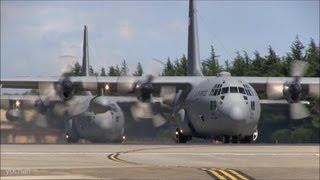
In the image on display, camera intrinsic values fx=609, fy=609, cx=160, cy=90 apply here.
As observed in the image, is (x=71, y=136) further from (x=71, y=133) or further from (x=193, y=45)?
(x=193, y=45)

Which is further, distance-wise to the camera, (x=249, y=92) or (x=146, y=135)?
(x=146, y=135)

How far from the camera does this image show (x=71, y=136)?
5619cm

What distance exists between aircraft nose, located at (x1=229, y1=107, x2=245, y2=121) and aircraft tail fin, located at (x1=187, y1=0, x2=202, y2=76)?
11.3m

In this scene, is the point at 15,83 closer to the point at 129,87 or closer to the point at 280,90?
the point at 129,87

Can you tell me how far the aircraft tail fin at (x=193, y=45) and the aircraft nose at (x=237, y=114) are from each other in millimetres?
11330

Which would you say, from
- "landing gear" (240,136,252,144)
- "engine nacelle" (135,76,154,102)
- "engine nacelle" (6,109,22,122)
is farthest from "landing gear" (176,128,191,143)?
"engine nacelle" (6,109,22,122)

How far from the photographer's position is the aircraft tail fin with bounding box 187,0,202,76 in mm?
50125

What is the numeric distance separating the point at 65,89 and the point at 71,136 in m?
16.8

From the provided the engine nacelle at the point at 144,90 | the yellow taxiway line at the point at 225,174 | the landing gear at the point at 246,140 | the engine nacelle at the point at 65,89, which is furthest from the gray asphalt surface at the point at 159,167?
the landing gear at the point at 246,140

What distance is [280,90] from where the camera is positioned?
42781mm

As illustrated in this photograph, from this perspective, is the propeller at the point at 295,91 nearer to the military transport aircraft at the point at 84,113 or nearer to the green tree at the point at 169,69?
the military transport aircraft at the point at 84,113

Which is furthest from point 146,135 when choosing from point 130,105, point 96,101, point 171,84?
point 171,84

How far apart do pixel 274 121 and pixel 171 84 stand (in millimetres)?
18643

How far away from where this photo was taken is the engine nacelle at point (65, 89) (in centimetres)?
4004
